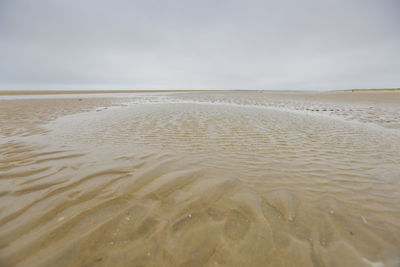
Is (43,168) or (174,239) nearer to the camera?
(174,239)

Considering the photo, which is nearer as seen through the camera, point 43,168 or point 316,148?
point 43,168

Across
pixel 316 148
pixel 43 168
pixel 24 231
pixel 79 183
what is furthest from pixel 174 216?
pixel 316 148

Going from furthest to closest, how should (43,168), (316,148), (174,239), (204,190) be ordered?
1. (316,148)
2. (43,168)
3. (204,190)
4. (174,239)

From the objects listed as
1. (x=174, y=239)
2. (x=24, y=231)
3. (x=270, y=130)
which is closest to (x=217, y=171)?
(x=174, y=239)

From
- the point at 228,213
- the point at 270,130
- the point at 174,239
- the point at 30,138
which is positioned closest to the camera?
the point at 174,239

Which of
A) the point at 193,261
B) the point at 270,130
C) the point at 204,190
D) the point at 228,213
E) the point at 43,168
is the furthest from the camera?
the point at 270,130

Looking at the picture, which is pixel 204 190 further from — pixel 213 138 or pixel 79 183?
pixel 213 138

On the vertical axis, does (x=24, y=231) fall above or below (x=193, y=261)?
above

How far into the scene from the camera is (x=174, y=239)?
171 cm

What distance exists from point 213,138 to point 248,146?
1.28 m

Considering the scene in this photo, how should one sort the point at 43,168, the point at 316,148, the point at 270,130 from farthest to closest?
the point at 270,130 → the point at 316,148 → the point at 43,168

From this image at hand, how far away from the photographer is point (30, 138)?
5152mm

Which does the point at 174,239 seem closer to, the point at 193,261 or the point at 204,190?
the point at 193,261

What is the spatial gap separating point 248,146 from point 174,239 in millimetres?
3488
